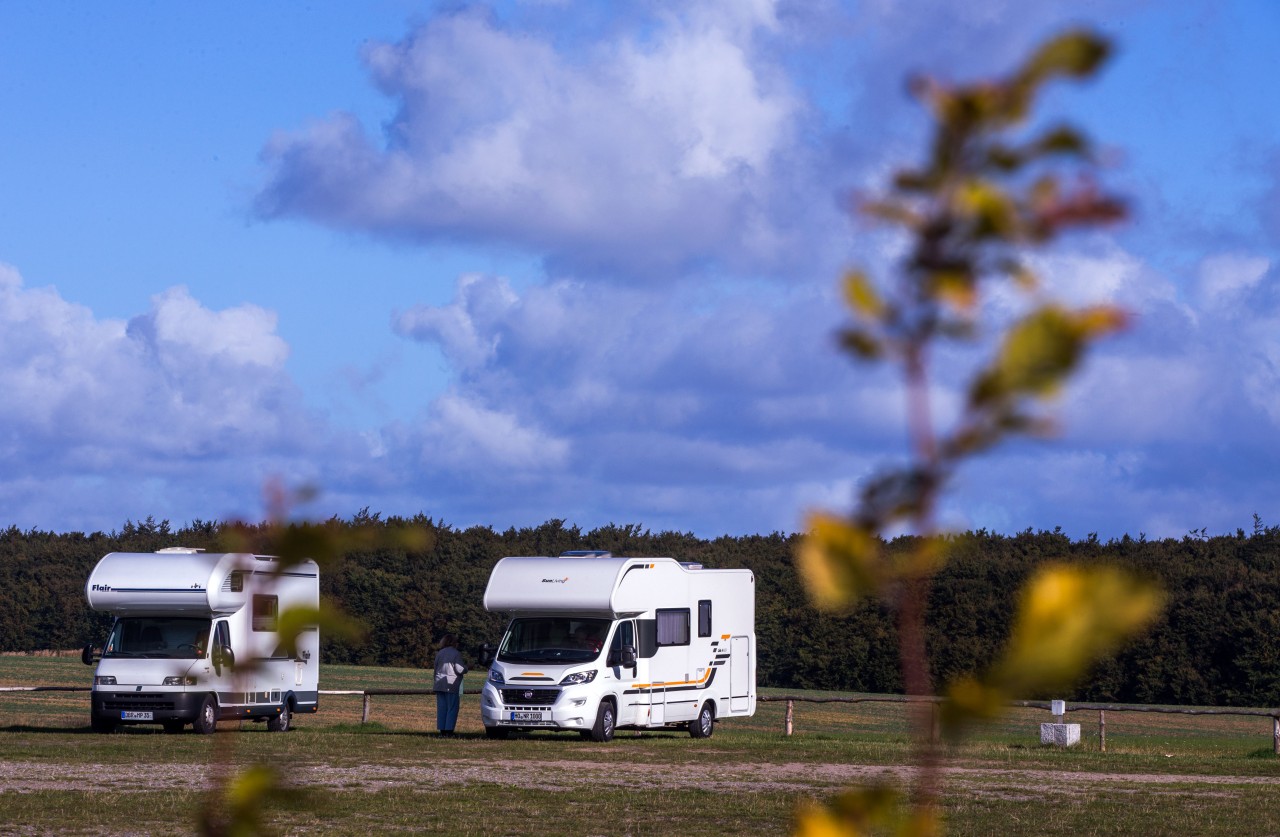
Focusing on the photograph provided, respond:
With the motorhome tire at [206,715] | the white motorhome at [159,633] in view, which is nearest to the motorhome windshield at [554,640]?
the white motorhome at [159,633]

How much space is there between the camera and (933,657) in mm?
46469

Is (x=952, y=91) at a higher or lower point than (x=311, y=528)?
higher

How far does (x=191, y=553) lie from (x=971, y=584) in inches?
1095

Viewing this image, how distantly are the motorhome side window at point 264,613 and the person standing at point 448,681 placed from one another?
23723 mm

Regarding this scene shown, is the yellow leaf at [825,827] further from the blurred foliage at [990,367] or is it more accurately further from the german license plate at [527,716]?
the german license plate at [527,716]

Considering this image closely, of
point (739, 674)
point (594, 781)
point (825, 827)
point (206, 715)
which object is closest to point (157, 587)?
point (206, 715)

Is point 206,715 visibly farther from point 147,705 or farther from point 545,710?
point 545,710

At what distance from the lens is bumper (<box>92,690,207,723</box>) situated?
24.4 meters

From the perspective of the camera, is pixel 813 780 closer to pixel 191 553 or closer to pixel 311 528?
pixel 191 553

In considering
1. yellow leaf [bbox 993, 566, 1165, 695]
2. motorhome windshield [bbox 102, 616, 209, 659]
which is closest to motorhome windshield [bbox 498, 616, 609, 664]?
motorhome windshield [bbox 102, 616, 209, 659]

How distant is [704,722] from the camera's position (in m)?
27.1

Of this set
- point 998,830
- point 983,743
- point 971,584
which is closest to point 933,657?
point 971,584

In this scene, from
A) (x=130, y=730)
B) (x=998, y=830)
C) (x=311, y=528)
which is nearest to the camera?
(x=311, y=528)

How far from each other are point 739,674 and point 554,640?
428 cm
